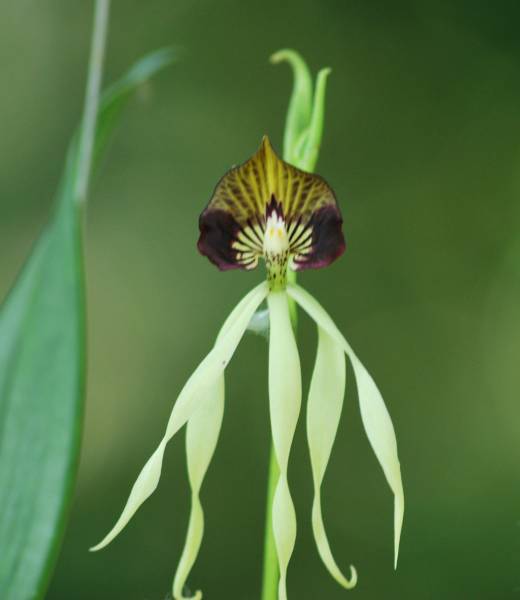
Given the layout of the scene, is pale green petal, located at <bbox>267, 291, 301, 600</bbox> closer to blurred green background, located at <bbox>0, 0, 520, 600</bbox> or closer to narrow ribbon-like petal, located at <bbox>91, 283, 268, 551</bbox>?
narrow ribbon-like petal, located at <bbox>91, 283, 268, 551</bbox>

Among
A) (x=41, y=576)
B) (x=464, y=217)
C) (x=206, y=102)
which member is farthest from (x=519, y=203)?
(x=41, y=576)

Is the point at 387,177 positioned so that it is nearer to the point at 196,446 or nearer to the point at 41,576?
the point at 196,446

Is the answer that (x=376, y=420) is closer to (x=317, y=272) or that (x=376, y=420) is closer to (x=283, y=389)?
(x=283, y=389)

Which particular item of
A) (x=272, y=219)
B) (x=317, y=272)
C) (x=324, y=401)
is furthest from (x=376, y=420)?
(x=317, y=272)

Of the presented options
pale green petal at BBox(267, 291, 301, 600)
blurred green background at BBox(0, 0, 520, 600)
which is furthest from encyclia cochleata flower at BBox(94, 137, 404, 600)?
blurred green background at BBox(0, 0, 520, 600)

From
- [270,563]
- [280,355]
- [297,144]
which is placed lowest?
A: [270,563]

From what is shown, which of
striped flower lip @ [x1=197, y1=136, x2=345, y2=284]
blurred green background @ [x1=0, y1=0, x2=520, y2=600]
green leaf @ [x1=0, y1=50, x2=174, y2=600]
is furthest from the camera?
blurred green background @ [x1=0, y1=0, x2=520, y2=600]
